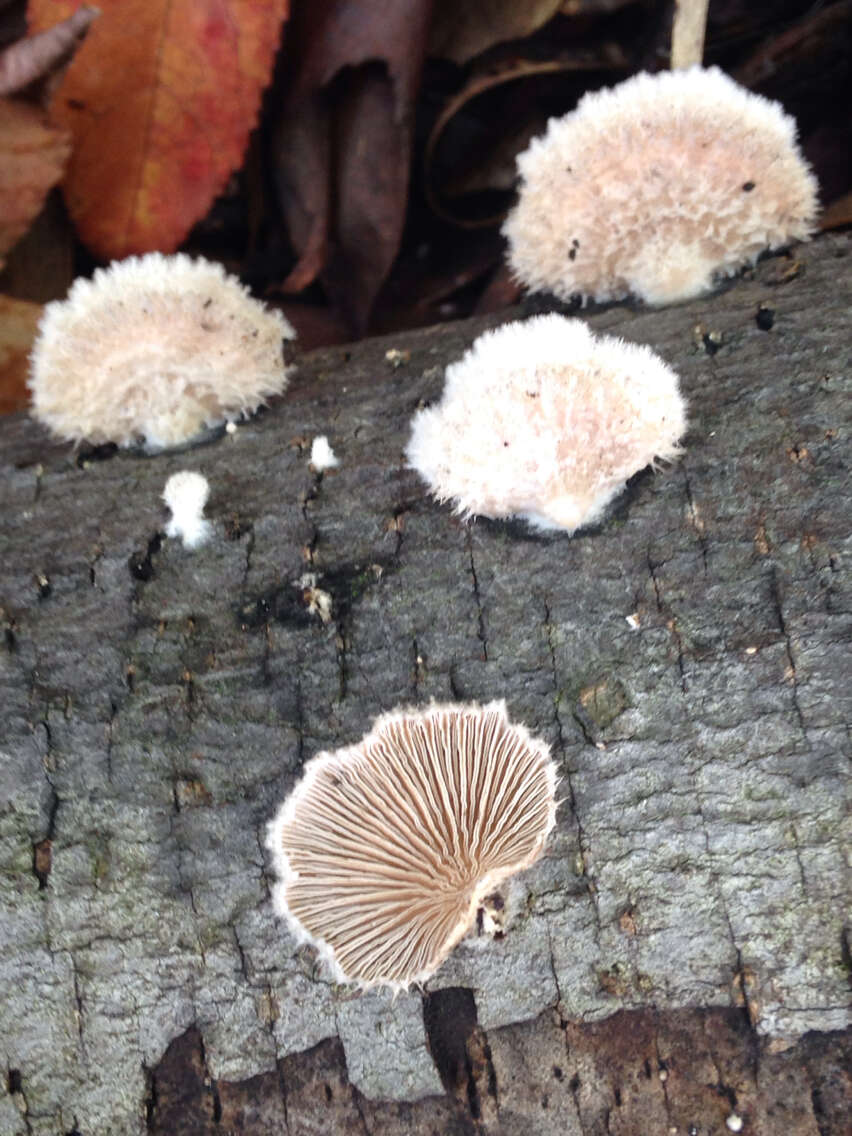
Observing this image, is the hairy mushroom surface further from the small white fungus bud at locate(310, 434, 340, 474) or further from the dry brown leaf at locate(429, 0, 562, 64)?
the dry brown leaf at locate(429, 0, 562, 64)

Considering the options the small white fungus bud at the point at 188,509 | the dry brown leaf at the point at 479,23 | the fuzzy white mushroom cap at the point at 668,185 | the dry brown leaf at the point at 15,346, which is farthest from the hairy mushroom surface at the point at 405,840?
the dry brown leaf at the point at 479,23

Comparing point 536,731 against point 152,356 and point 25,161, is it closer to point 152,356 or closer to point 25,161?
point 152,356

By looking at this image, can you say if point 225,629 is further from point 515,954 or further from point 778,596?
point 778,596

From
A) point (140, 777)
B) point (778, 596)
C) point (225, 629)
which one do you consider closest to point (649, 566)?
point (778, 596)

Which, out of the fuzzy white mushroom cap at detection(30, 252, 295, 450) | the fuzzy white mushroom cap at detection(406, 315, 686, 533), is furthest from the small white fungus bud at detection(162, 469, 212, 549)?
the fuzzy white mushroom cap at detection(406, 315, 686, 533)

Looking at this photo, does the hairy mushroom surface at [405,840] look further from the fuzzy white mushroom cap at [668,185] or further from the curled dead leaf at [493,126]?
the curled dead leaf at [493,126]
